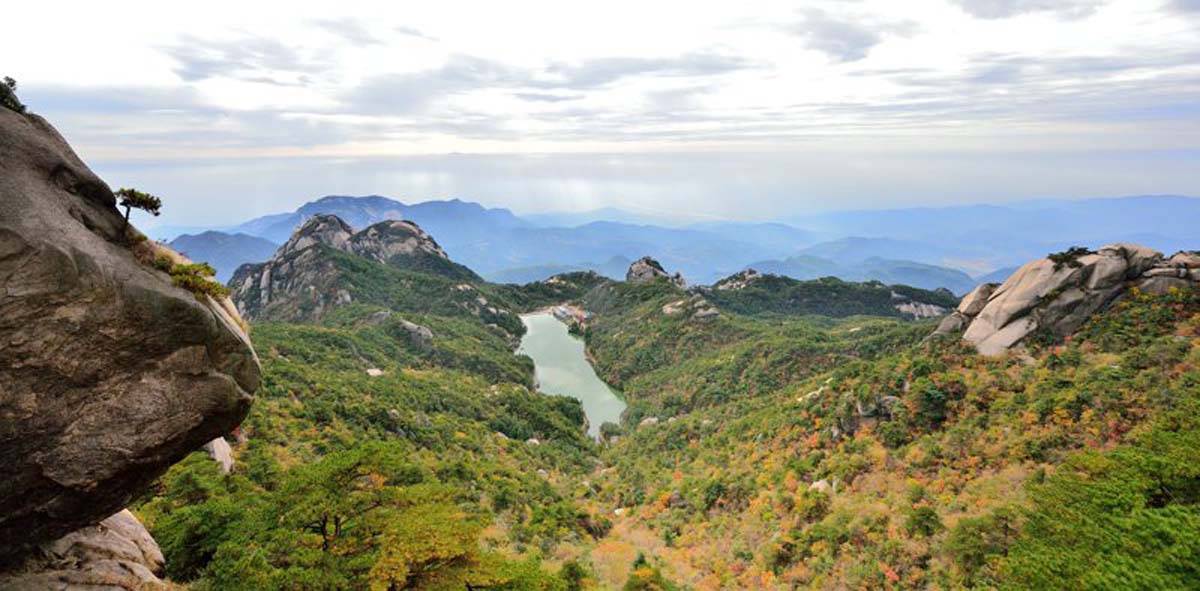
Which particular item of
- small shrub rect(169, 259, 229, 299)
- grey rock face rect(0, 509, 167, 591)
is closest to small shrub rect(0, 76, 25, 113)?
small shrub rect(169, 259, 229, 299)

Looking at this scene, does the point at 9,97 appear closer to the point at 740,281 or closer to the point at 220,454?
the point at 220,454

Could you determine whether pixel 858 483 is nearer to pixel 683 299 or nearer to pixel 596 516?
pixel 596 516

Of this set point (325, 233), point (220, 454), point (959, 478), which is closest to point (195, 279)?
point (220, 454)

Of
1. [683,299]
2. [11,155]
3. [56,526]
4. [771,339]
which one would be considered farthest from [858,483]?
[683,299]

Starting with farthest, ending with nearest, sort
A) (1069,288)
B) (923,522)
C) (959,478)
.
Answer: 1. (1069,288)
2. (959,478)
3. (923,522)

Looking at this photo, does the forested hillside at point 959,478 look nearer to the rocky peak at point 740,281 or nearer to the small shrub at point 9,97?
the small shrub at point 9,97

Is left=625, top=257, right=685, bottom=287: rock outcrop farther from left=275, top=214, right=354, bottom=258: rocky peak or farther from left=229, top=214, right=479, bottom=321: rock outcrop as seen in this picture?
left=275, top=214, right=354, bottom=258: rocky peak
